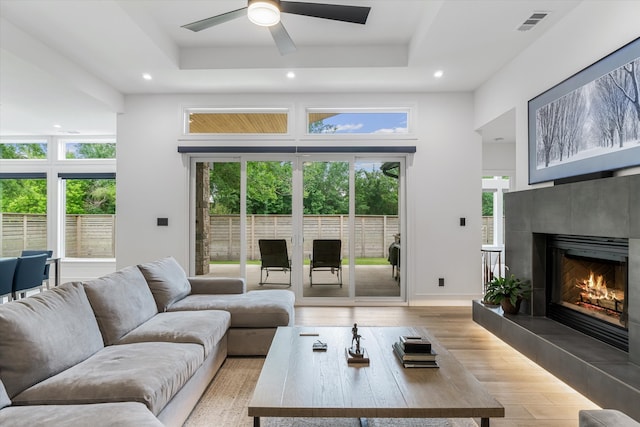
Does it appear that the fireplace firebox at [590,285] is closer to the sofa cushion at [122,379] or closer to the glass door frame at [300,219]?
the glass door frame at [300,219]

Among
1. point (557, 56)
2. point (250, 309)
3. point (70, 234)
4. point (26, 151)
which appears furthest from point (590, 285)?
point (26, 151)

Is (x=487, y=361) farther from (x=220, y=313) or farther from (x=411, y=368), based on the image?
(x=220, y=313)

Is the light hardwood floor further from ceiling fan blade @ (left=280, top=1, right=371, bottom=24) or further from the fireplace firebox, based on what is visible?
ceiling fan blade @ (left=280, top=1, right=371, bottom=24)

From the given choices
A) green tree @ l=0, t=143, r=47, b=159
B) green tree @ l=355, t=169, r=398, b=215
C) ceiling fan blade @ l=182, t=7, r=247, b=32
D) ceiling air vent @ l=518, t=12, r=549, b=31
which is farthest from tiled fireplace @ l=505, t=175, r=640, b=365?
green tree @ l=0, t=143, r=47, b=159

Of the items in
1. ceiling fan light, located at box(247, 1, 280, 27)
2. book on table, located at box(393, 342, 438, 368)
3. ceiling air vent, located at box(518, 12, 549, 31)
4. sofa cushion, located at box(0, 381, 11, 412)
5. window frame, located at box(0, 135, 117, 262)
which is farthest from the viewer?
window frame, located at box(0, 135, 117, 262)

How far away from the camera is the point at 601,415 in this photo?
1.16 m

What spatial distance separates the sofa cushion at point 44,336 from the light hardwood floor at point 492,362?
245 centimetres

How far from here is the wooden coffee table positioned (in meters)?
1.61

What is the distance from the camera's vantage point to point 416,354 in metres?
2.10

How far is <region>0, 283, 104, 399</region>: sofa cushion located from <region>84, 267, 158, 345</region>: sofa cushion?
125 millimetres

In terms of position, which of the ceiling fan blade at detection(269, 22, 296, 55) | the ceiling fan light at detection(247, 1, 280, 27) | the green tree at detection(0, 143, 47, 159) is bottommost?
the green tree at detection(0, 143, 47, 159)

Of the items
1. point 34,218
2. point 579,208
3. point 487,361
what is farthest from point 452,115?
point 34,218

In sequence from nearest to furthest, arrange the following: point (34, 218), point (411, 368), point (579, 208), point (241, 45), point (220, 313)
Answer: point (411, 368) < point (579, 208) < point (220, 313) < point (241, 45) < point (34, 218)

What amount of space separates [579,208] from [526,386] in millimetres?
1428
